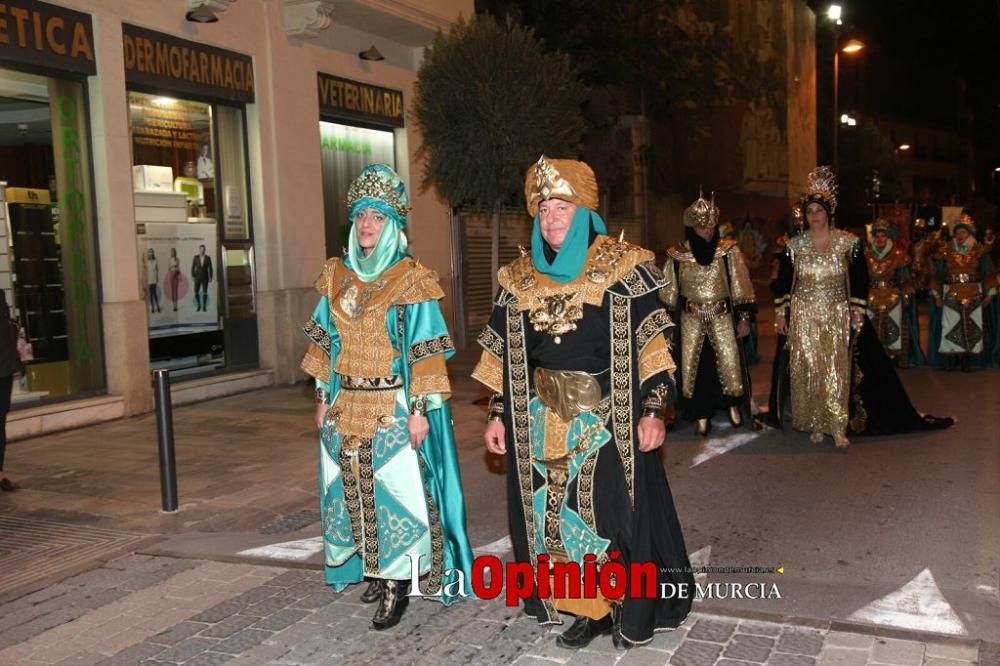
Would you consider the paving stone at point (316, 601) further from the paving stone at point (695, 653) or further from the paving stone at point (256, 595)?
the paving stone at point (695, 653)

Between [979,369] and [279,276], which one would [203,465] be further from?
[979,369]

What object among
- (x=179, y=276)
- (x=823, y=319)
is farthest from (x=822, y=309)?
(x=179, y=276)

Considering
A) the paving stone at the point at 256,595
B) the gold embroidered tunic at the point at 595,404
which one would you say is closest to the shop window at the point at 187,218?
the paving stone at the point at 256,595

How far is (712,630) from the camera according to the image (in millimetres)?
4430

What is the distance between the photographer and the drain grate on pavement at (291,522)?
6.44 m

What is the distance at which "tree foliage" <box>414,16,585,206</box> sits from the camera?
1047cm

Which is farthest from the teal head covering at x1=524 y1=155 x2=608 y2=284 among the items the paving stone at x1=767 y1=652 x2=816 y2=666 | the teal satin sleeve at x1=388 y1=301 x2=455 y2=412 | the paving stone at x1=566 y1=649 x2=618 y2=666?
the paving stone at x1=767 y1=652 x2=816 y2=666

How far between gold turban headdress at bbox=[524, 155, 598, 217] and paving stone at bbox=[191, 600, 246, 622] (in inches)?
100

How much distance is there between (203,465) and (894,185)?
50.8 meters

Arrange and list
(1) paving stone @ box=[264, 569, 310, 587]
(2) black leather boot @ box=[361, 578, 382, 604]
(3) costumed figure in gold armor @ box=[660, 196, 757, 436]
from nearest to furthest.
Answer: (2) black leather boot @ box=[361, 578, 382, 604]
(1) paving stone @ box=[264, 569, 310, 587]
(3) costumed figure in gold armor @ box=[660, 196, 757, 436]

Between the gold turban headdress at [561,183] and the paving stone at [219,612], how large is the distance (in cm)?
255

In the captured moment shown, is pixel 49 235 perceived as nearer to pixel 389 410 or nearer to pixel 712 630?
pixel 389 410

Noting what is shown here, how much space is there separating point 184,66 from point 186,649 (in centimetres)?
930

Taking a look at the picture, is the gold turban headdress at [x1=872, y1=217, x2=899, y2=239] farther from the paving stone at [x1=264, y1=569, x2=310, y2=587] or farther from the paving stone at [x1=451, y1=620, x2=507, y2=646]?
the paving stone at [x1=451, y1=620, x2=507, y2=646]
